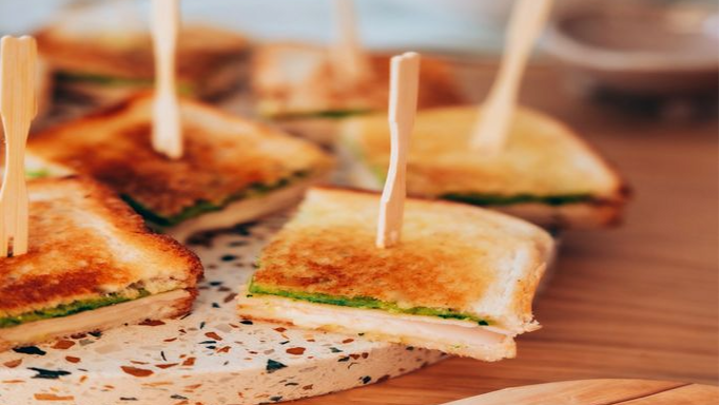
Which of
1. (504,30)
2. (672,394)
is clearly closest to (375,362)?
(672,394)

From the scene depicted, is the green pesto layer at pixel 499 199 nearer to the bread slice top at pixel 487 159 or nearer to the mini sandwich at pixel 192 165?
the bread slice top at pixel 487 159

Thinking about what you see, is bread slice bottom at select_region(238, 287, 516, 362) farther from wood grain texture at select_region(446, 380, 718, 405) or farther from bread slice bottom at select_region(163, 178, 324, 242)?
bread slice bottom at select_region(163, 178, 324, 242)

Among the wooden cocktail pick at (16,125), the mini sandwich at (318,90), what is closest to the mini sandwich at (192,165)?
the mini sandwich at (318,90)

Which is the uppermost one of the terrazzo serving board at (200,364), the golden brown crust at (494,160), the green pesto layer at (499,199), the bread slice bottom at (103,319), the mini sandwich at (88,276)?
the golden brown crust at (494,160)

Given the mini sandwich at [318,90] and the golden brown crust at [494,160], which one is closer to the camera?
the golden brown crust at [494,160]

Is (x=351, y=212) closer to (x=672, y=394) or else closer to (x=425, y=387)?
(x=425, y=387)

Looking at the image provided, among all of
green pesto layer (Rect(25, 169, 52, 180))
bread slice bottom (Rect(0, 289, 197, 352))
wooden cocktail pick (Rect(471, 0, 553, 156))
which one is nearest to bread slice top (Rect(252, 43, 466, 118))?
wooden cocktail pick (Rect(471, 0, 553, 156))
